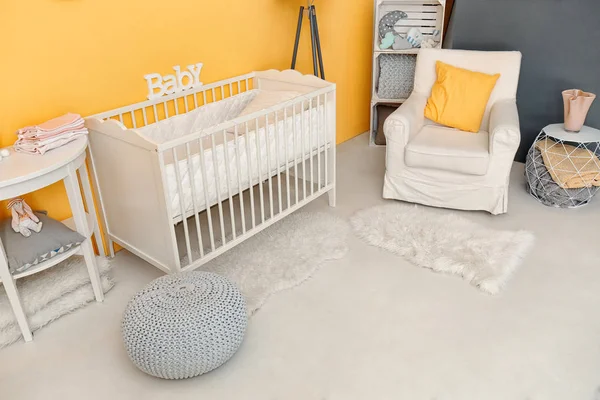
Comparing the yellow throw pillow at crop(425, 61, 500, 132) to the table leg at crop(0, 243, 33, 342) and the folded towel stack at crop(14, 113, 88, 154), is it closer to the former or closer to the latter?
the folded towel stack at crop(14, 113, 88, 154)

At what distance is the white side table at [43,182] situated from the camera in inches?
69.7

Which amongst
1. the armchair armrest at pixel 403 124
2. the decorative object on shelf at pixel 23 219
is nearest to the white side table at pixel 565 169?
the armchair armrest at pixel 403 124

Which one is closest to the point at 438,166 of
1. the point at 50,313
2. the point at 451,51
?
the point at 451,51

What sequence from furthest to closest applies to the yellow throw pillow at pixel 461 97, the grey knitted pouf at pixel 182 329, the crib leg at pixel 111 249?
the yellow throw pillow at pixel 461 97 < the crib leg at pixel 111 249 < the grey knitted pouf at pixel 182 329

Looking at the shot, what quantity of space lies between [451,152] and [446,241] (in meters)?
0.50

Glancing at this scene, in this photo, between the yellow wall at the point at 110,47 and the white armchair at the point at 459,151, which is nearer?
the yellow wall at the point at 110,47

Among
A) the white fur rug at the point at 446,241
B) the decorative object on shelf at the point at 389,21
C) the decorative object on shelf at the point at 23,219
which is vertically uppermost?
the decorative object on shelf at the point at 389,21

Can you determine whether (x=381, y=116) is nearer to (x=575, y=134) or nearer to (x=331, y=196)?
(x=331, y=196)

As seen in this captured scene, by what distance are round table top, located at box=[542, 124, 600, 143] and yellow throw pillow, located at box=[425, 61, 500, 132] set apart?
406 millimetres

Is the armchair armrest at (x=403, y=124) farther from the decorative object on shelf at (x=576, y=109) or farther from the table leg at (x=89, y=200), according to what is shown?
the table leg at (x=89, y=200)

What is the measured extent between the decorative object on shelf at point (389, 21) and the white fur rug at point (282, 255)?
5.17ft

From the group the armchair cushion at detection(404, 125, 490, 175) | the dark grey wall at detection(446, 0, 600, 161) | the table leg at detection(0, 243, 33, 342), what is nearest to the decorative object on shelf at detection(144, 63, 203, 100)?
the table leg at detection(0, 243, 33, 342)

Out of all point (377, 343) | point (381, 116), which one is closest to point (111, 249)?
point (377, 343)

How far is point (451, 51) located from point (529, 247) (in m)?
1.31
